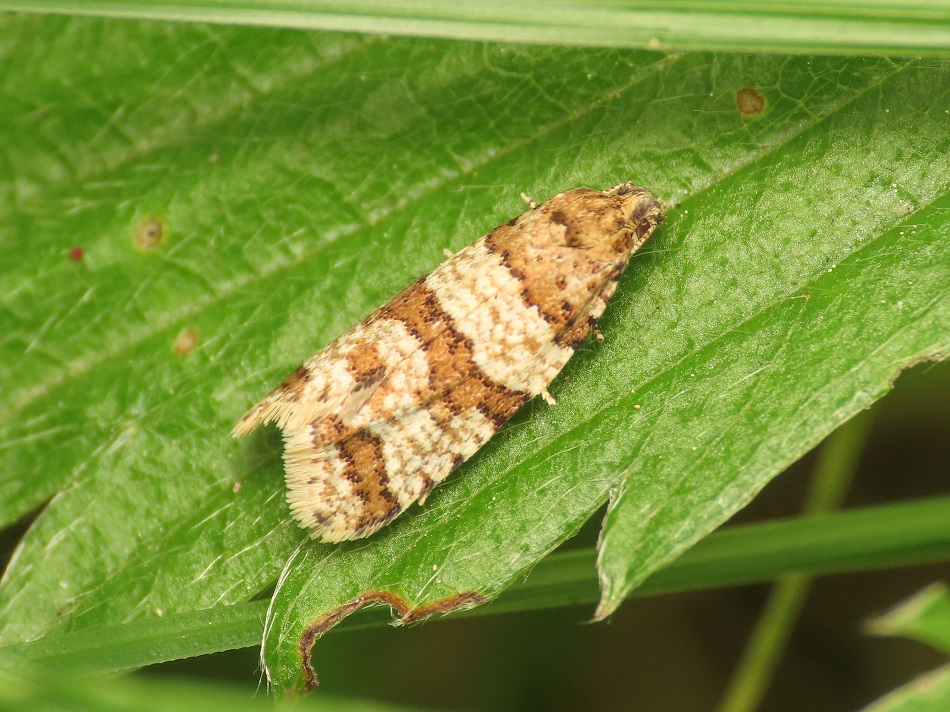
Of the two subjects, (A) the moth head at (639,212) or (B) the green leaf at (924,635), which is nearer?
(B) the green leaf at (924,635)

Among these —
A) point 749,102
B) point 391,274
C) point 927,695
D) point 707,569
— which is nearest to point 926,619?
point 927,695

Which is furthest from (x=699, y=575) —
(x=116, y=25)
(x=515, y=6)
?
(x=116, y=25)

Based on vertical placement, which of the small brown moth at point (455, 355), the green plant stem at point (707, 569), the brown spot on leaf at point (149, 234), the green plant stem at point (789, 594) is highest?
the brown spot on leaf at point (149, 234)

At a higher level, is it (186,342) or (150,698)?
(186,342)

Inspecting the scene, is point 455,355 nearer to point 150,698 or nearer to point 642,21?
point 642,21

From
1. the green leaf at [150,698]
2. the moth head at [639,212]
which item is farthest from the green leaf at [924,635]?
the moth head at [639,212]

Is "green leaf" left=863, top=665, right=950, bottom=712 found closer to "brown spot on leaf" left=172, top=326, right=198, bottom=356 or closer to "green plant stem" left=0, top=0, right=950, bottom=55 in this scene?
"green plant stem" left=0, top=0, right=950, bottom=55

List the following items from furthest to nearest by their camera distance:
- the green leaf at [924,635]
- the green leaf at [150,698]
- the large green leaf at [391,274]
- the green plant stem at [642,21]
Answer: the large green leaf at [391,274] < the green plant stem at [642,21] < the green leaf at [924,635] < the green leaf at [150,698]

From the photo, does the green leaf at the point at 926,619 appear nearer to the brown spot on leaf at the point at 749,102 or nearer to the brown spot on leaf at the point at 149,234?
the brown spot on leaf at the point at 749,102
